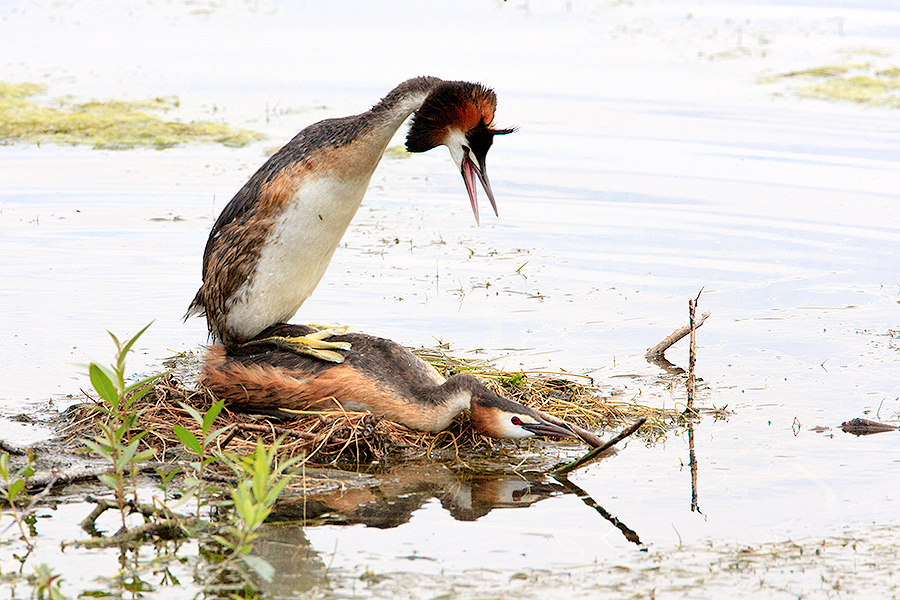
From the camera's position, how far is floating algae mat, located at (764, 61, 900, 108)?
560 inches

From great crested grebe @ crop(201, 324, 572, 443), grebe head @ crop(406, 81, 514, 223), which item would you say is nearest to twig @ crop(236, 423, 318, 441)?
great crested grebe @ crop(201, 324, 572, 443)

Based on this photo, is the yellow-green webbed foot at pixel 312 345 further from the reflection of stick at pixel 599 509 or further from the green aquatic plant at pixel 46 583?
the green aquatic plant at pixel 46 583

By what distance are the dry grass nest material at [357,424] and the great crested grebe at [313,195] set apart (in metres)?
0.43

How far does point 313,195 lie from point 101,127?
773cm

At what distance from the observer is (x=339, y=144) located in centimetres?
589

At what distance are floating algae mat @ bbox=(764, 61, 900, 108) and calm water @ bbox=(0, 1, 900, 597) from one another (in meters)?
0.36

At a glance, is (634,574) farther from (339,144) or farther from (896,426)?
(339,144)

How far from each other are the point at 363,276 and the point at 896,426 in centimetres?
420

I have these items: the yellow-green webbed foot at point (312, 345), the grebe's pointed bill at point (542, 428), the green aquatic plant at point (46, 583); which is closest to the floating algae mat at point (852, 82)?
the grebe's pointed bill at point (542, 428)

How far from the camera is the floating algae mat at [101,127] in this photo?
41.1 ft

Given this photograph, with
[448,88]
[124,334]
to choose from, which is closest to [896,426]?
[448,88]

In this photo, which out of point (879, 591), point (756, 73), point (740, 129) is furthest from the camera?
point (756, 73)

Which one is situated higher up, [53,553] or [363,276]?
[363,276]

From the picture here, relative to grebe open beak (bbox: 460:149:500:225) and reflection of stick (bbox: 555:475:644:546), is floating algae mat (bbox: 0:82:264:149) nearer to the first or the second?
grebe open beak (bbox: 460:149:500:225)
